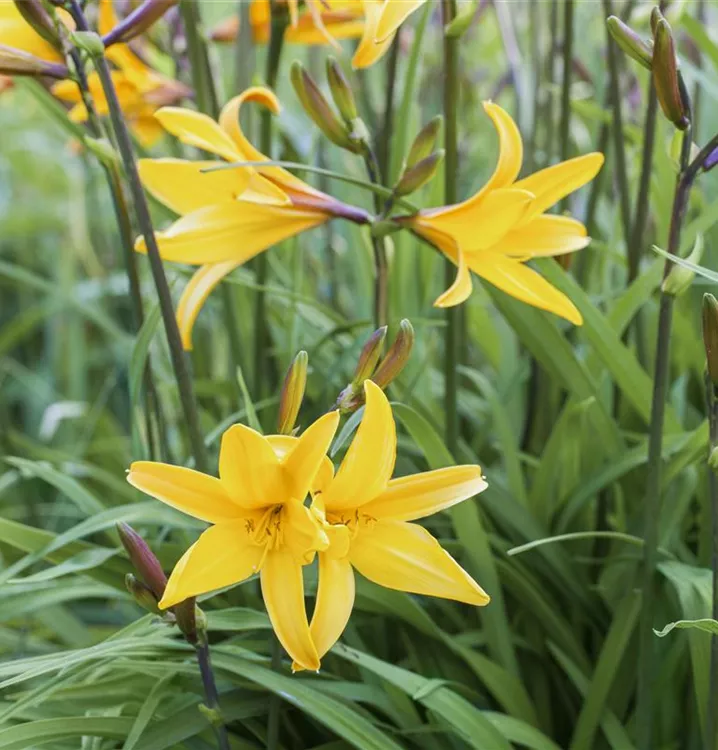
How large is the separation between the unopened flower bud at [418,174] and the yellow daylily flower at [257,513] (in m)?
0.25

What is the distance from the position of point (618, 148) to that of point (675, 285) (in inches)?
14.5

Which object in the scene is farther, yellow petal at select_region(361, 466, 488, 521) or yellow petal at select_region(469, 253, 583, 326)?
yellow petal at select_region(469, 253, 583, 326)

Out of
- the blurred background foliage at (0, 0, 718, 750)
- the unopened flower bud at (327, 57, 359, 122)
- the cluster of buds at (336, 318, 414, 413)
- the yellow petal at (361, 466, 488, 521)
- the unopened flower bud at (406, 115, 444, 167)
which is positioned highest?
the unopened flower bud at (327, 57, 359, 122)

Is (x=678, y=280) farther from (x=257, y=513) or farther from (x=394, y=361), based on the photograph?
(x=257, y=513)

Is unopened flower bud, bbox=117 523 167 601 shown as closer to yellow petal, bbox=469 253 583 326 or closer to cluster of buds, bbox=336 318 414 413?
cluster of buds, bbox=336 318 414 413

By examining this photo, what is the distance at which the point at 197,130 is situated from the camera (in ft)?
2.22

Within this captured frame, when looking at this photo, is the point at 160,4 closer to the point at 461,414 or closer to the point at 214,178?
the point at 214,178

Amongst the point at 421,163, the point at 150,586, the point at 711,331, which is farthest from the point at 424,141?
the point at 150,586

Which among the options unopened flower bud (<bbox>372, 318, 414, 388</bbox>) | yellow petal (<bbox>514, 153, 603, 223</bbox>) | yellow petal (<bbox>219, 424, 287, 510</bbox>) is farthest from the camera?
yellow petal (<bbox>514, 153, 603, 223</bbox>)

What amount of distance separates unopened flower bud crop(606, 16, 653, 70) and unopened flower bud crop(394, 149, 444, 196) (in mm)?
148

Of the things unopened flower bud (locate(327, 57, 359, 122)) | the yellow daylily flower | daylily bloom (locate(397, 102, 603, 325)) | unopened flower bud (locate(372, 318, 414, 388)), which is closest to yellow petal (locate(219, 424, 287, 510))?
the yellow daylily flower

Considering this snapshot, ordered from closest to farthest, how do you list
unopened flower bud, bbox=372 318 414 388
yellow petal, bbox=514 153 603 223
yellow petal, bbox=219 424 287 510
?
yellow petal, bbox=219 424 287 510
unopened flower bud, bbox=372 318 414 388
yellow petal, bbox=514 153 603 223

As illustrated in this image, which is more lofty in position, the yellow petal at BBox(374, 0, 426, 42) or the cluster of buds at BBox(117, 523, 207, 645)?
the yellow petal at BBox(374, 0, 426, 42)

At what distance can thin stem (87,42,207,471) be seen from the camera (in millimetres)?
612
